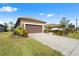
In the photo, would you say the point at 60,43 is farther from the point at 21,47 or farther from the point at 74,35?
the point at 21,47

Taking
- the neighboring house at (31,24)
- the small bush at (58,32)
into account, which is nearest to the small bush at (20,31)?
the neighboring house at (31,24)

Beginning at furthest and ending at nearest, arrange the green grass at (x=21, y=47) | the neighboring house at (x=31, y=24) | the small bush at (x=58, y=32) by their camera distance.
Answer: the small bush at (x=58, y=32) → the neighboring house at (x=31, y=24) → the green grass at (x=21, y=47)

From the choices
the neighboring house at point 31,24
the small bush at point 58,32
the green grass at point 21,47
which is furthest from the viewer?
the small bush at point 58,32

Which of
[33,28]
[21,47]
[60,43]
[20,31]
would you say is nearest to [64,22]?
→ [60,43]

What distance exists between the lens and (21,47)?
5.39 m

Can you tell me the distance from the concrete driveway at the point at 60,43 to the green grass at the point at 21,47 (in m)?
0.11

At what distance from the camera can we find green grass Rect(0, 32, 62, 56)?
5.30 meters

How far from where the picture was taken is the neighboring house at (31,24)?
5.43m

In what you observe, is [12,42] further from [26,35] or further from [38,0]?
[38,0]

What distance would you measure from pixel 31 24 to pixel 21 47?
617 mm

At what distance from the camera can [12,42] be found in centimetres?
543

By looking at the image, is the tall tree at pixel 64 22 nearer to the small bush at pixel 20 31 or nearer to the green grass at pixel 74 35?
the green grass at pixel 74 35

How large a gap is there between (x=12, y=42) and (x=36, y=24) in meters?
0.73

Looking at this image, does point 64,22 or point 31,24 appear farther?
point 31,24
